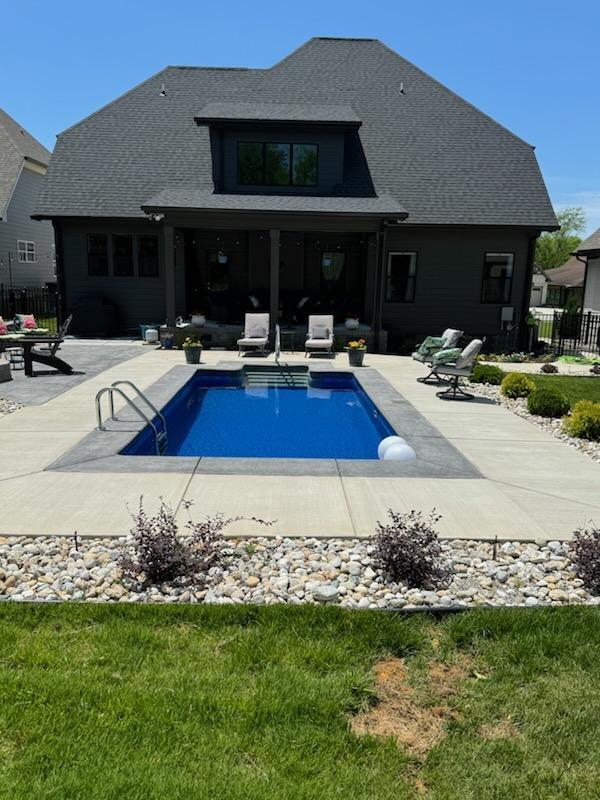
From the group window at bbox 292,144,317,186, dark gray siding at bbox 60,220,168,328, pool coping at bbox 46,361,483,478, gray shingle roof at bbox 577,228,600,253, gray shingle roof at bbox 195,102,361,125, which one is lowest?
pool coping at bbox 46,361,483,478

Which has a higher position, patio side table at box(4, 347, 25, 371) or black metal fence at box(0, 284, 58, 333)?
black metal fence at box(0, 284, 58, 333)

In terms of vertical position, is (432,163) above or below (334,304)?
above

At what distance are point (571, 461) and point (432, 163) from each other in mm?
15138

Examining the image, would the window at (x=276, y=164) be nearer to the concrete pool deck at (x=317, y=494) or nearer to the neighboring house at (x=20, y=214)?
the neighboring house at (x=20, y=214)

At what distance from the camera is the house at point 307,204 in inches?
741

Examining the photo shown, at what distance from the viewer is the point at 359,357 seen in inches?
581

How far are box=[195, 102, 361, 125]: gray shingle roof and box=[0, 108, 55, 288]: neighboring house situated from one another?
11.9 metres

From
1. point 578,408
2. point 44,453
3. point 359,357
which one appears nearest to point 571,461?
point 578,408

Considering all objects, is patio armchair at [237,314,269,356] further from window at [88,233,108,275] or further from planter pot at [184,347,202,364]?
window at [88,233,108,275]

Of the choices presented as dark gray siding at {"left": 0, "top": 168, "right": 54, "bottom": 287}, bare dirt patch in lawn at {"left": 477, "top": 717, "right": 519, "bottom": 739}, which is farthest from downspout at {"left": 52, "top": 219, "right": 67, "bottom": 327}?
bare dirt patch in lawn at {"left": 477, "top": 717, "right": 519, "bottom": 739}

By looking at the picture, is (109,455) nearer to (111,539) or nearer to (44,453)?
(44,453)

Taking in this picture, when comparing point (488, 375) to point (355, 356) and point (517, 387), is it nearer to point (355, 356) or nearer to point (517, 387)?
point (517, 387)

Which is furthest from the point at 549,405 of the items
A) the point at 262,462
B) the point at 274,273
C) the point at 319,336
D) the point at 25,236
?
the point at 25,236

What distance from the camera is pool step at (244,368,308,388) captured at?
1451cm
